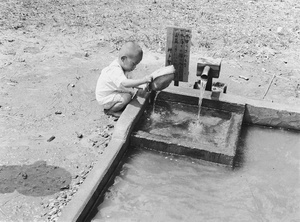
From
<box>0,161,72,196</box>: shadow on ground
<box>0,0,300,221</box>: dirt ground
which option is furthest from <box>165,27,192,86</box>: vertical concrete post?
<box>0,161,72,196</box>: shadow on ground

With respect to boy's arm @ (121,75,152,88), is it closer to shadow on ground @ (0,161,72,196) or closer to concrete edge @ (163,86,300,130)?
concrete edge @ (163,86,300,130)

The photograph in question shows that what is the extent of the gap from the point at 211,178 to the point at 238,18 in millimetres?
5677

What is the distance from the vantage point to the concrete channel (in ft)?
12.7

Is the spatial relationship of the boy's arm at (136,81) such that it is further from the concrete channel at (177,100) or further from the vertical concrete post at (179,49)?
the vertical concrete post at (179,49)

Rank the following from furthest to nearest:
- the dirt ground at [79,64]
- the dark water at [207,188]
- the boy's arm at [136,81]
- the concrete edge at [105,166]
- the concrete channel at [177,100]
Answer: the boy's arm at [136,81]
the dirt ground at [79,64]
the concrete channel at [177,100]
the dark water at [207,188]
the concrete edge at [105,166]

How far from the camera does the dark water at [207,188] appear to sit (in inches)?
145

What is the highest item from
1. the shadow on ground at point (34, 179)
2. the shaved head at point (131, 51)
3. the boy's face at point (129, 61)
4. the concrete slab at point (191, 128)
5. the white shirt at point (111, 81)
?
the shaved head at point (131, 51)

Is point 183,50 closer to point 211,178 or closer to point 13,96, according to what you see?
point 211,178

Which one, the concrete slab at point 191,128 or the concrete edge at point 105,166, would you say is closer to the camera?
the concrete edge at point 105,166

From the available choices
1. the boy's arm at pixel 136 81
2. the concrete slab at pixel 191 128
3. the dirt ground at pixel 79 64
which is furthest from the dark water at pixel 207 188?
the boy's arm at pixel 136 81

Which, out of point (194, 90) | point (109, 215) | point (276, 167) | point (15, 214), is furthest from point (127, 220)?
point (194, 90)

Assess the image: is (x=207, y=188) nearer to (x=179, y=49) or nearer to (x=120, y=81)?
(x=120, y=81)

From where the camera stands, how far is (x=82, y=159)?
448 centimetres

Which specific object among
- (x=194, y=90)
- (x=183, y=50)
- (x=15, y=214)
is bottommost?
(x=15, y=214)
